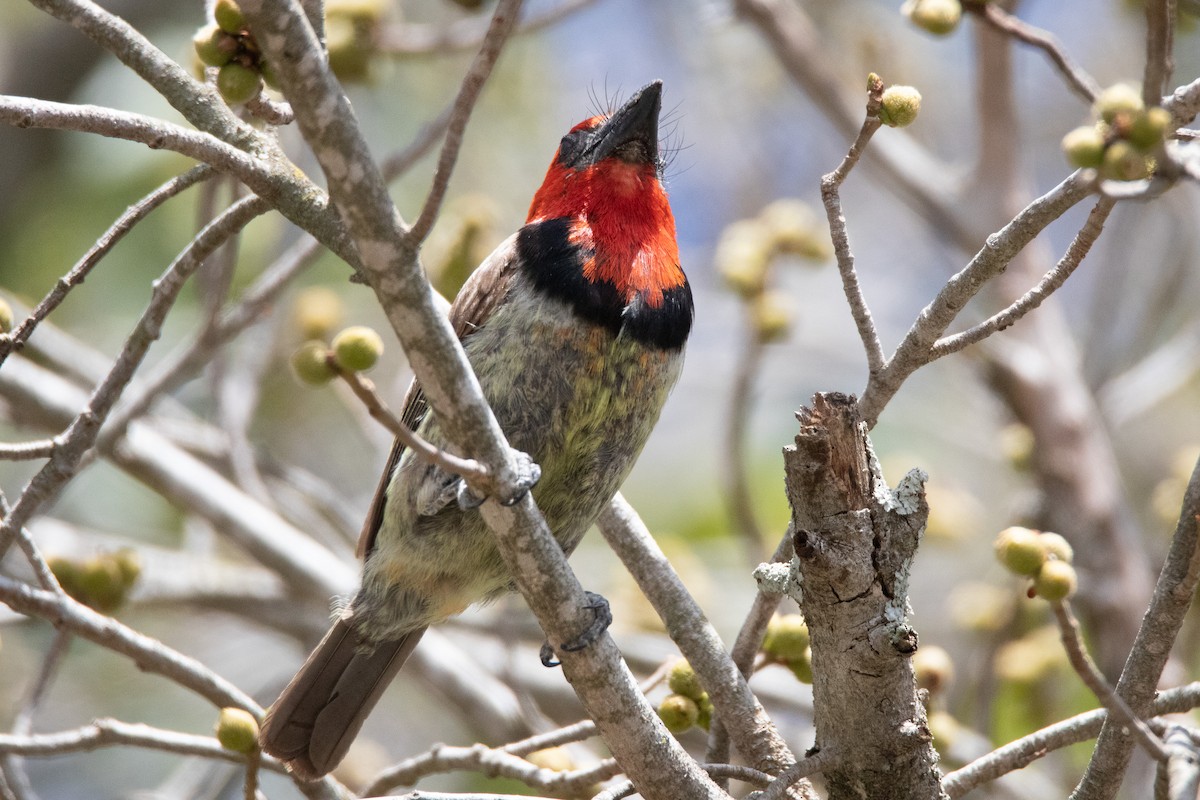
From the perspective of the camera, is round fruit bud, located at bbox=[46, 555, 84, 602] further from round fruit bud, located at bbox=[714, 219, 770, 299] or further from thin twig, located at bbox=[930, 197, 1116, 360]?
round fruit bud, located at bbox=[714, 219, 770, 299]

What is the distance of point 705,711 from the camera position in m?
2.59

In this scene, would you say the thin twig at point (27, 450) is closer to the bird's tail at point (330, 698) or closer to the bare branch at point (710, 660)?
the bird's tail at point (330, 698)

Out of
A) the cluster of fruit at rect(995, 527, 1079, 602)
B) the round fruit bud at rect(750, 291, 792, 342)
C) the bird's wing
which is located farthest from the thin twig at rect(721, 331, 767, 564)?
the cluster of fruit at rect(995, 527, 1079, 602)

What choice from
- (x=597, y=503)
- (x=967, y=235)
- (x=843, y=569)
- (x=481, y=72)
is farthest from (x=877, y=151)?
(x=481, y=72)

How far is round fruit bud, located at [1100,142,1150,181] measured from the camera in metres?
1.52

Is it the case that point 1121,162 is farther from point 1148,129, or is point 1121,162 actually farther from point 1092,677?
point 1092,677

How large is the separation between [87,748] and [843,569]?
1.37 metres

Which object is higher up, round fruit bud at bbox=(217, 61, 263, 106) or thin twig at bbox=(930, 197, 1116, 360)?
thin twig at bbox=(930, 197, 1116, 360)

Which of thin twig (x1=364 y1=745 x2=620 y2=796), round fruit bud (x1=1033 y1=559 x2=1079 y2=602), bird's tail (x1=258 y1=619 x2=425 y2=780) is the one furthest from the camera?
bird's tail (x1=258 y1=619 x2=425 y2=780)

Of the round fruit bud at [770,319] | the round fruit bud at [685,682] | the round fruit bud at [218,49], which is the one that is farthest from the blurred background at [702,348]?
the round fruit bud at [218,49]

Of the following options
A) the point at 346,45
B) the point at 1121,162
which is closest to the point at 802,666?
the point at 1121,162

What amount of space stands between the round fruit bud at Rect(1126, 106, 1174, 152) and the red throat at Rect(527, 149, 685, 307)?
150 centimetres

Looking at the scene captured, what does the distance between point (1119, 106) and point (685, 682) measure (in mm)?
1463

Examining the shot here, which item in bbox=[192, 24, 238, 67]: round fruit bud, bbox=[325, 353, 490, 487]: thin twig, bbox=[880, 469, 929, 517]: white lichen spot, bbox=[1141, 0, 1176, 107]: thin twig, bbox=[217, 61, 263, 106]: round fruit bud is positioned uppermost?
bbox=[192, 24, 238, 67]: round fruit bud
